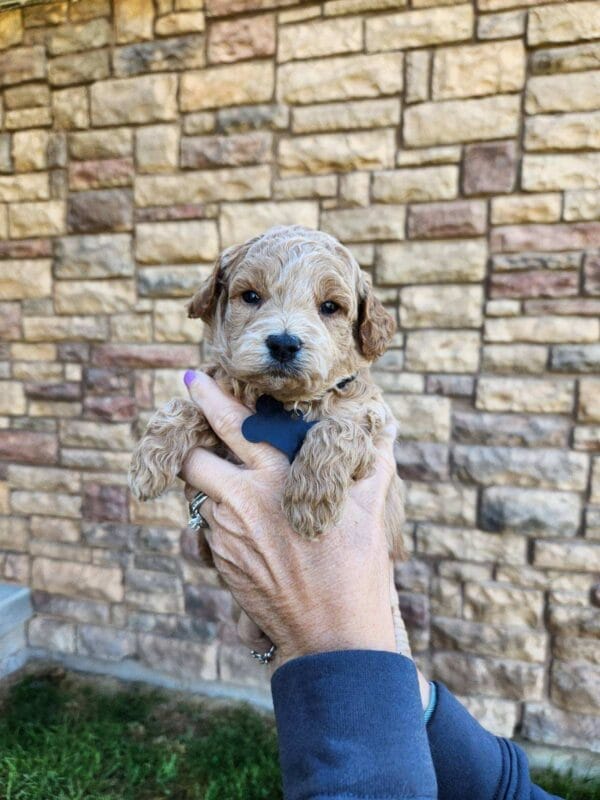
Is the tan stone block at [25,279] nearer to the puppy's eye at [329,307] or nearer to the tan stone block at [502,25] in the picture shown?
the puppy's eye at [329,307]

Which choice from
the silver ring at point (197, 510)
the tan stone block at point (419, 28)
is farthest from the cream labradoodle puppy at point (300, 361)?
the tan stone block at point (419, 28)

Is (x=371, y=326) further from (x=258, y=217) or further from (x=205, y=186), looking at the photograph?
(x=205, y=186)

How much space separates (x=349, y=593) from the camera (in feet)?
5.74

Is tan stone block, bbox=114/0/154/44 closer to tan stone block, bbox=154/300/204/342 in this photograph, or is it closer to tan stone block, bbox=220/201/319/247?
tan stone block, bbox=220/201/319/247

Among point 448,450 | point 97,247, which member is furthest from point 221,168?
point 448,450

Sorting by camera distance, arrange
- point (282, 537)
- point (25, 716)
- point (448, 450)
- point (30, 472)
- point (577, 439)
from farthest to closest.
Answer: point (30, 472) < point (25, 716) < point (448, 450) < point (577, 439) < point (282, 537)

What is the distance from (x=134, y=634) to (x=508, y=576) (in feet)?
10.6

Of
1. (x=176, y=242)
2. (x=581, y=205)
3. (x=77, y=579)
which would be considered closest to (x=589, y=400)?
(x=581, y=205)

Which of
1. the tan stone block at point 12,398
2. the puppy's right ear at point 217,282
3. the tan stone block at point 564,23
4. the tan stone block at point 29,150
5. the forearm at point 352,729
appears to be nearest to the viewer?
the forearm at point 352,729

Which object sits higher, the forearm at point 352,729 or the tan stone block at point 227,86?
the tan stone block at point 227,86

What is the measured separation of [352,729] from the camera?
1370 mm

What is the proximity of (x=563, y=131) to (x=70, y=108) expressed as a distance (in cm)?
387

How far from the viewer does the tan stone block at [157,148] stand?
431 cm

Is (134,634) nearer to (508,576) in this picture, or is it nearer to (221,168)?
(508,576)
